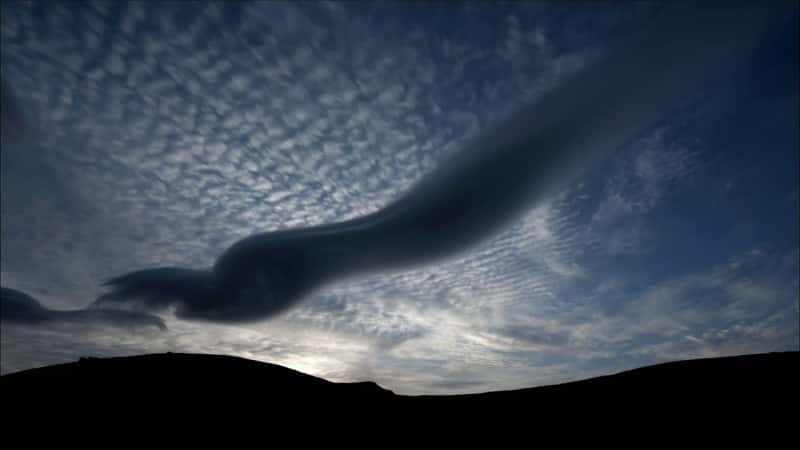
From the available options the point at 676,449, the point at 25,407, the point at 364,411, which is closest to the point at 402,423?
the point at 364,411

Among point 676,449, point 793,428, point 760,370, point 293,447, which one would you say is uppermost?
point 760,370

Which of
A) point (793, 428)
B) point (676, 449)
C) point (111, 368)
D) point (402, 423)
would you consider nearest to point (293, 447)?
point (402, 423)

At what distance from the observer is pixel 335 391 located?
1013 inches

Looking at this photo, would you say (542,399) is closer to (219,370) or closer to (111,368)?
(219,370)

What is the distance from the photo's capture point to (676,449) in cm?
1730

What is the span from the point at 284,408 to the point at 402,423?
23.2 ft

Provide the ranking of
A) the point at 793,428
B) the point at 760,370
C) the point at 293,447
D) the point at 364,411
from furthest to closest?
the point at 364,411
the point at 760,370
the point at 293,447
the point at 793,428

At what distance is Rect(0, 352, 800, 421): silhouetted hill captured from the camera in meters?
20.1

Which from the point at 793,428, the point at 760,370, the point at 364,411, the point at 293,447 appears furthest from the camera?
the point at 364,411

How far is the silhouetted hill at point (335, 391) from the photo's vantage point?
66.1 feet

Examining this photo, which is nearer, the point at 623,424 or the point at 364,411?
the point at 623,424

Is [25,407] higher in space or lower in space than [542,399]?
lower

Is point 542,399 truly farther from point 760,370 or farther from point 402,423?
point 760,370

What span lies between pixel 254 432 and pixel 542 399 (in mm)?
17332
